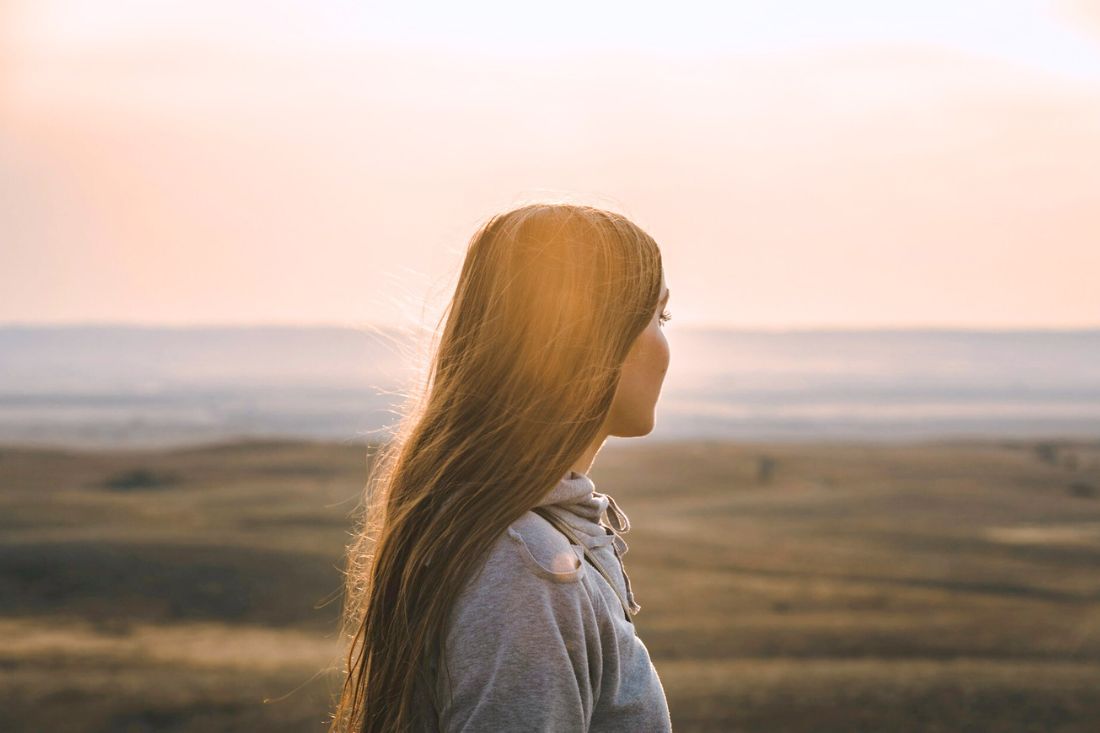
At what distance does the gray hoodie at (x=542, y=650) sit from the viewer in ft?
7.12

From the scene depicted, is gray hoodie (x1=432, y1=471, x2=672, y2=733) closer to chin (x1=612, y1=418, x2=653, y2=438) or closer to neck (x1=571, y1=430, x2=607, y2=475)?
neck (x1=571, y1=430, x2=607, y2=475)

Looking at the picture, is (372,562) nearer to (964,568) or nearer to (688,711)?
(688,711)

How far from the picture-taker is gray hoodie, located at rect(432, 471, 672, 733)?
7.12ft

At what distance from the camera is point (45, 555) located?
20.5 meters

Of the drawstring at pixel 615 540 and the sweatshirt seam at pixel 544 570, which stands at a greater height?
the sweatshirt seam at pixel 544 570

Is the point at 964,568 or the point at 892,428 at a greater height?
the point at 964,568

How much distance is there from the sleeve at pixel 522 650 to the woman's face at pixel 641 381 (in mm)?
376

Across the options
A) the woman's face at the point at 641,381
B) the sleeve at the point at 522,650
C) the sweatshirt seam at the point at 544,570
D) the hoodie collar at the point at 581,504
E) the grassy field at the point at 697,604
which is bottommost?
Answer: the grassy field at the point at 697,604

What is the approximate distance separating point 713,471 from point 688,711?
33456 mm

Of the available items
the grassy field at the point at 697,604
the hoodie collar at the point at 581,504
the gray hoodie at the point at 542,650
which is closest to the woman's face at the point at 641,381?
the hoodie collar at the point at 581,504

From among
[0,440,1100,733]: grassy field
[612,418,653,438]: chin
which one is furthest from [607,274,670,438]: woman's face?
[0,440,1100,733]: grassy field

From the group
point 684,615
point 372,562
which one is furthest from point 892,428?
point 372,562

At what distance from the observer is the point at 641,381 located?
254 cm

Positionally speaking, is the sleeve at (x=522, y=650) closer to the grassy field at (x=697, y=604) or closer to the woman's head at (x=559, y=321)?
the woman's head at (x=559, y=321)
